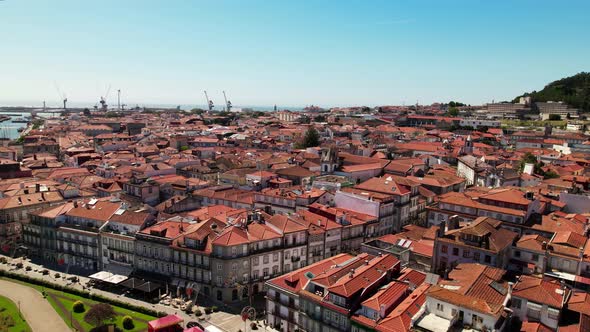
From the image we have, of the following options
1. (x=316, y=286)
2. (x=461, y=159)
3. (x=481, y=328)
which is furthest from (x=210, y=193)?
(x=461, y=159)

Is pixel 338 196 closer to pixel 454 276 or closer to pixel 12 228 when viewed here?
pixel 454 276

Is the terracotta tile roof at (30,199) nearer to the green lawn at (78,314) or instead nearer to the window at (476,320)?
the green lawn at (78,314)

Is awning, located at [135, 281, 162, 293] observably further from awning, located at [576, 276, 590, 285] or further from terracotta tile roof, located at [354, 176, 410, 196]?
awning, located at [576, 276, 590, 285]

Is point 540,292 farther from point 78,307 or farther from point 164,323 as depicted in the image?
point 78,307

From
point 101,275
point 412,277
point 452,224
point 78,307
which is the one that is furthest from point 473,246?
point 101,275

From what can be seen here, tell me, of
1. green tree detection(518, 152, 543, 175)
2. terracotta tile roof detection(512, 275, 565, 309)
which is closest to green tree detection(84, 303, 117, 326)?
terracotta tile roof detection(512, 275, 565, 309)

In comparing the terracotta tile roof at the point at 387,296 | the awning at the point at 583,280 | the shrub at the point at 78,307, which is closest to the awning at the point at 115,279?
the shrub at the point at 78,307
